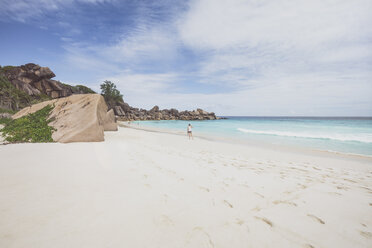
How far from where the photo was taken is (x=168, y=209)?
7.99 ft

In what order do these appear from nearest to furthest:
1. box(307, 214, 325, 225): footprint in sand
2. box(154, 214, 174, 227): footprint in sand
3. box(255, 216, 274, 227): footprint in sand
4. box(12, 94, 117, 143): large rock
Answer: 1. box(154, 214, 174, 227): footprint in sand
2. box(255, 216, 274, 227): footprint in sand
3. box(307, 214, 325, 225): footprint in sand
4. box(12, 94, 117, 143): large rock

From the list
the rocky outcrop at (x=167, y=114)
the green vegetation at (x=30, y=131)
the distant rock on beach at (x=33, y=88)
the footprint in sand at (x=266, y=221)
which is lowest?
the footprint in sand at (x=266, y=221)

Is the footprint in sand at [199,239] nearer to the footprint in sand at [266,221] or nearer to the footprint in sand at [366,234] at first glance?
the footprint in sand at [266,221]

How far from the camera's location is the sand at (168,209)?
183 centimetres

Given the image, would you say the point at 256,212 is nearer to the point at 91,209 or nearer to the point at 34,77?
the point at 91,209

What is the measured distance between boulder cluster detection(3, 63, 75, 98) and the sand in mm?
62687

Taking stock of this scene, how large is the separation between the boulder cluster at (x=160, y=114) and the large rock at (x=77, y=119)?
60.5 m

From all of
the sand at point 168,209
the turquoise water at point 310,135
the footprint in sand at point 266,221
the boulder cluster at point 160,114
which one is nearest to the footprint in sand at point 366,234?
the sand at point 168,209

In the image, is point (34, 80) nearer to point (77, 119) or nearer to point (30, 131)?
point (30, 131)

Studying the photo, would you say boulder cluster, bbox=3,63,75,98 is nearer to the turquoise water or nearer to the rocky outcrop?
the rocky outcrop

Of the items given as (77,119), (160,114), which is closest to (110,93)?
(160,114)

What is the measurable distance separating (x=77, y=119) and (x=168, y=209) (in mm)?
8495

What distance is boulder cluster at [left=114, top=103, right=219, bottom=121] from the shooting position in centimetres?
7098

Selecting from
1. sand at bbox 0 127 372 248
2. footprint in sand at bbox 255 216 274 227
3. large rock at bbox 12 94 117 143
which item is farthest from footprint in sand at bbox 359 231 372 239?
large rock at bbox 12 94 117 143
